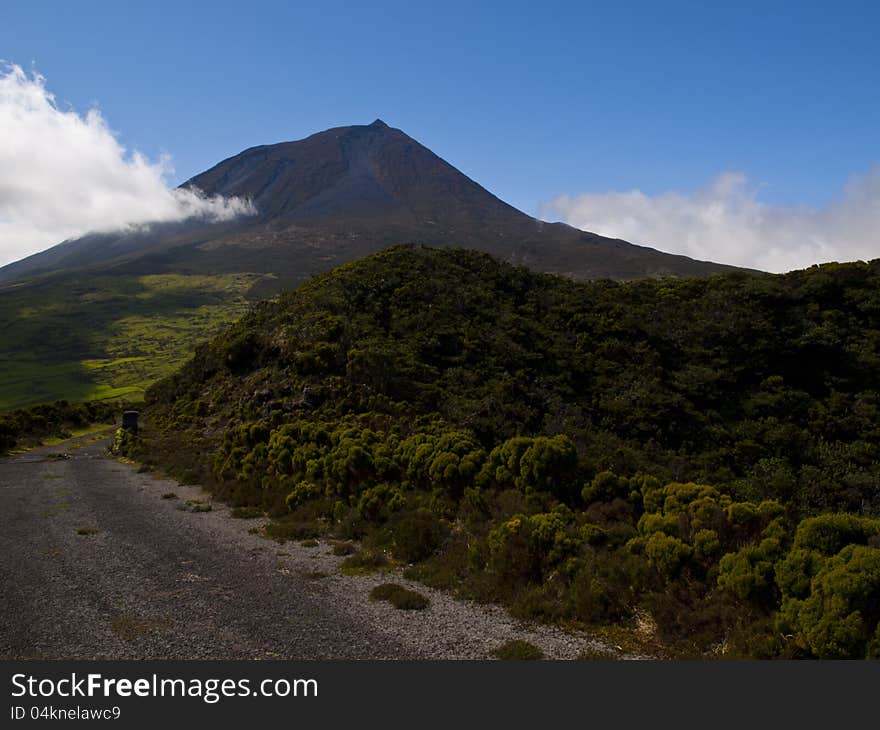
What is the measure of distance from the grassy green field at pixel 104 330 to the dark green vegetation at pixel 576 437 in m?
56.9

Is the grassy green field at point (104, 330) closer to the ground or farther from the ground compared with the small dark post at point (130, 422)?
farther from the ground

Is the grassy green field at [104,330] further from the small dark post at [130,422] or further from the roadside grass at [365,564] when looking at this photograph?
the roadside grass at [365,564]

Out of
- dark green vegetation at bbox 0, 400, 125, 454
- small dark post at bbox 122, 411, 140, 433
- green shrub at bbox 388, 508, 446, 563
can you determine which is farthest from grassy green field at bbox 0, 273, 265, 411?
green shrub at bbox 388, 508, 446, 563

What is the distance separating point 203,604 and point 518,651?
201 inches

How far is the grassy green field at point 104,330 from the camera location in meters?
91.1

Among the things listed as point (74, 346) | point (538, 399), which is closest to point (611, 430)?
point (538, 399)

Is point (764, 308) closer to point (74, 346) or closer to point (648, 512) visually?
point (648, 512)

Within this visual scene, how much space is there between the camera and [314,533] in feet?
42.7

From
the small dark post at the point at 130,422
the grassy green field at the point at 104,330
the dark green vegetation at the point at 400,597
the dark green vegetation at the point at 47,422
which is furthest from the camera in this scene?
the grassy green field at the point at 104,330

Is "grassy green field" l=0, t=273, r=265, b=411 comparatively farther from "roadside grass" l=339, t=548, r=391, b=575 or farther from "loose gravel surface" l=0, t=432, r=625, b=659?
"roadside grass" l=339, t=548, r=391, b=575

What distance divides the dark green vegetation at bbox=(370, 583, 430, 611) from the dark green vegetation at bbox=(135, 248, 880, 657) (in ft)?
2.96

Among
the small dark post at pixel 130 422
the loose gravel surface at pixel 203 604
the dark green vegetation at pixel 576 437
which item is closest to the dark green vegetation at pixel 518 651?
the loose gravel surface at pixel 203 604

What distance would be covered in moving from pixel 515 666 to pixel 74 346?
147 metres

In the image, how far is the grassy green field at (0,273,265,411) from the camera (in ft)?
299
